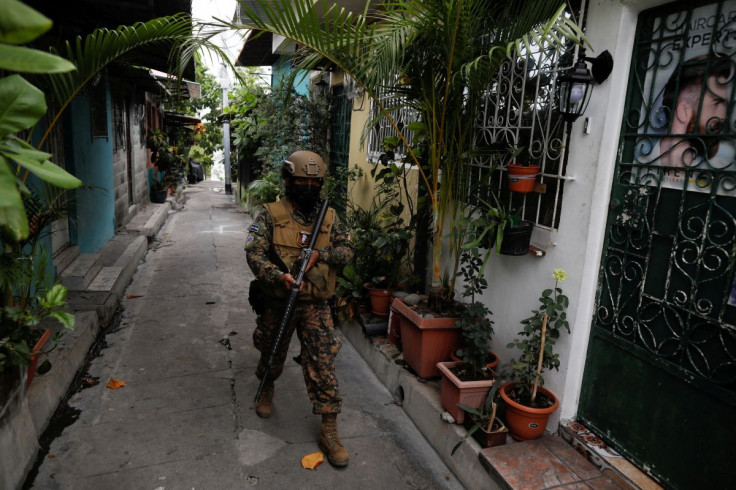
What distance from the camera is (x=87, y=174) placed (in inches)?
257

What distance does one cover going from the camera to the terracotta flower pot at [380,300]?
4816 mm

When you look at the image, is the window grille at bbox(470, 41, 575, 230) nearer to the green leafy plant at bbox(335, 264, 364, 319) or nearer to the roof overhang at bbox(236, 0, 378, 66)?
the green leafy plant at bbox(335, 264, 364, 319)

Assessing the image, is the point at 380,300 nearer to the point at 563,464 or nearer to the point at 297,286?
the point at 297,286

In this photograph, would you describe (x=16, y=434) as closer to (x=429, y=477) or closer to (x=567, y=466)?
(x=429, y=477)

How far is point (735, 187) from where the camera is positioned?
2141 millimetres

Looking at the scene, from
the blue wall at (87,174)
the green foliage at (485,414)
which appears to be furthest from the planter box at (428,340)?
the blue wall at (87,174)

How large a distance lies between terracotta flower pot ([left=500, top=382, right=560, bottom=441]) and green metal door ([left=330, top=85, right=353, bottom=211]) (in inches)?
184

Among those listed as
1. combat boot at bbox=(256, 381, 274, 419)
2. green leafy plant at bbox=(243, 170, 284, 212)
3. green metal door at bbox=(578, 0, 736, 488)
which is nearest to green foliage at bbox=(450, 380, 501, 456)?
green metal door at bbox=(578, 0, 736, 488)

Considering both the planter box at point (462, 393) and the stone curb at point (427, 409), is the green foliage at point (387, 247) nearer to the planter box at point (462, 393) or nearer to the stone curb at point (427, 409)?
the stone curb at point (427, 409)

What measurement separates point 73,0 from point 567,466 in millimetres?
4845

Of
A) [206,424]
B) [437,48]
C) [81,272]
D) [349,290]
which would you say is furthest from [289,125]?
[206,424]

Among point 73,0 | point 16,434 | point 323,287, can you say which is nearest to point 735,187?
point 323,287

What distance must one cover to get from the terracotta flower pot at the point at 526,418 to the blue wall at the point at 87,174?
4.90 m

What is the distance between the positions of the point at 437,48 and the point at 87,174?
527cm
